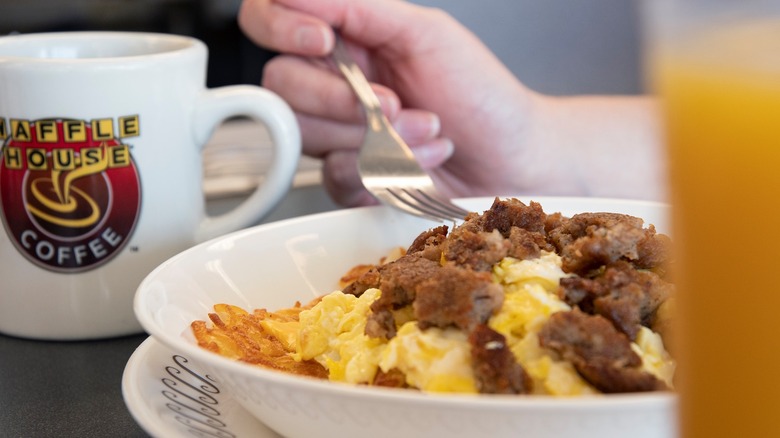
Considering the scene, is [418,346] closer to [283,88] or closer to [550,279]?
[550,279]

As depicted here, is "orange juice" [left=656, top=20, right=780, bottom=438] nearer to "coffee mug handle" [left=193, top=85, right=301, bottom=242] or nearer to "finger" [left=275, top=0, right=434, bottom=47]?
"coffee mug handle" [left=193, top=85, right=301, bottom=242]

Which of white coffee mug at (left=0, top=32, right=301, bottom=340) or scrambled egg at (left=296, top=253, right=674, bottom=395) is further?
white coffee mug at (left=0, top=32, right=301, bottom=340)

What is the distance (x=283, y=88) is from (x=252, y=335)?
0.71 m

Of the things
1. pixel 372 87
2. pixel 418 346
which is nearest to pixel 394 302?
pixel 418 346

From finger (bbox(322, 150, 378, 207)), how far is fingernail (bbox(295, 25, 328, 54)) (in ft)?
0.57

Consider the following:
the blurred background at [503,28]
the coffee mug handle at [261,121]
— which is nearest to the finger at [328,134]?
the coffee mug handle at [261,121]

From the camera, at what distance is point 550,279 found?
2.15ft

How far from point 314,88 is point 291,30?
9cm

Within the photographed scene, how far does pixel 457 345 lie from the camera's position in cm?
59

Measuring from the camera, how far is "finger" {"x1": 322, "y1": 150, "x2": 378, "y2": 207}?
1.41m

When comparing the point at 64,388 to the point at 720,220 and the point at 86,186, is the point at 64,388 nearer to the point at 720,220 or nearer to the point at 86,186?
the point at 86,186

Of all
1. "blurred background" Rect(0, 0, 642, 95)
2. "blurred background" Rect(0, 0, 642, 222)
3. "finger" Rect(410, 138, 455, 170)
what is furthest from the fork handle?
"blurred background" Rect(0, 0, 642, 95)

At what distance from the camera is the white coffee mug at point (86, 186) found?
902 mm

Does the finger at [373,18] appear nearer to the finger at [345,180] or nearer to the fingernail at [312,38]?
the fingernail at [312,38]
